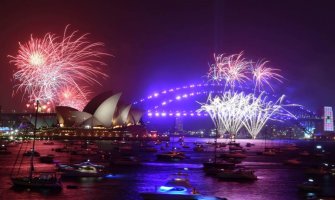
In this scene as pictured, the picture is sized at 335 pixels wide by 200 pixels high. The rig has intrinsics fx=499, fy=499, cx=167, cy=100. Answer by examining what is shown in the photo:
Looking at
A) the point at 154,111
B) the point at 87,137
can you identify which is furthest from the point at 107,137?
the point at 154,111

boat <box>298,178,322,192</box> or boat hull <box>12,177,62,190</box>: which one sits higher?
boat hull <box>12,177,62,190</box>

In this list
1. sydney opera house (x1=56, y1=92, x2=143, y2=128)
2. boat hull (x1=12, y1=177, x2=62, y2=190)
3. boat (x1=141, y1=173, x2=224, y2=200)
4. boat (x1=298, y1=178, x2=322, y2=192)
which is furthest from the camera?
sydney opera house (x1=56, y1=92, x2=143, y2=128)

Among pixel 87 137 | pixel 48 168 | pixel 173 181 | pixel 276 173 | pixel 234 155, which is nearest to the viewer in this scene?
pixel 173 181

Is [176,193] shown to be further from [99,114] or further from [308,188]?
[99,114]

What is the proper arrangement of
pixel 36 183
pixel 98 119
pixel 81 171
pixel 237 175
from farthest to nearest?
1. pixel 98 119
2. pixel 237 175
3. pixel 81 171
4. pixel 36 183

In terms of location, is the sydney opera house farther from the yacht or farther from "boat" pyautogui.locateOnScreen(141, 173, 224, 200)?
"boat" pyautogui.locateOnScreen(141, 173, 224, 200)

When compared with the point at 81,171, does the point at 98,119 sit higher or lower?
higher

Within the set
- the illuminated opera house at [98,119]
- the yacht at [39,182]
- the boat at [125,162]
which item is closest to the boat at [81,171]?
the yacht at [39,182]

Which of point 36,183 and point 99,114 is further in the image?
point 99,114

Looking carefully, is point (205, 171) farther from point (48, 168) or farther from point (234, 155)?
point (234, 155)

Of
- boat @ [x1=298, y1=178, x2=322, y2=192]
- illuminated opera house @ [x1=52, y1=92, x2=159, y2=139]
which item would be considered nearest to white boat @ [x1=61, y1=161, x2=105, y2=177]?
boat @ [x1=298, y1=178, x2=322, y2=192]

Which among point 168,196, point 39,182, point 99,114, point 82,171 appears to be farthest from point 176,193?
point 99,114
